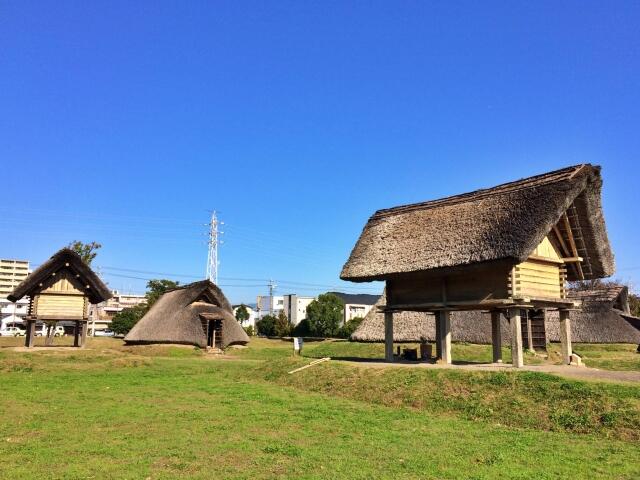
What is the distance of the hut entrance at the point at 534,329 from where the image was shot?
1228 inches

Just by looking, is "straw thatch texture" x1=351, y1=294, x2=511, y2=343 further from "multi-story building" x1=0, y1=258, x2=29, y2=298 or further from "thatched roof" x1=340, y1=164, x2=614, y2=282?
"multi-story building" x1=0, y1=258, x2=29, y2=298

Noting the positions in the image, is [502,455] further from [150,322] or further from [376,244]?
[150,322]

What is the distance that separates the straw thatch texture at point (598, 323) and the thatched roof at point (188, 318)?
21.9 metres

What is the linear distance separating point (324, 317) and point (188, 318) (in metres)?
26.1

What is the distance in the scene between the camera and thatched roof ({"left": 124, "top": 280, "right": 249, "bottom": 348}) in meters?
35.4

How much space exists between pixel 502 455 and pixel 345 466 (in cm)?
256

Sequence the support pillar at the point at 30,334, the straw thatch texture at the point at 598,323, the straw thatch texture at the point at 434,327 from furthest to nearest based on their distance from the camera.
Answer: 1. the straw thatch texture at the point at 598,323
2. the straw thatch texture at the point at 434,327
3. the support pillar at the point at 30,334

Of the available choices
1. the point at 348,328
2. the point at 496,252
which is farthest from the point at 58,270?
the point at 348,328

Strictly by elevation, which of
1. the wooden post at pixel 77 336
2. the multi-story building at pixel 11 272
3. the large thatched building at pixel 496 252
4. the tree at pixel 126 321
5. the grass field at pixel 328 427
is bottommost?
the grass field at pixel 328 427

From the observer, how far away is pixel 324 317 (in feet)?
197

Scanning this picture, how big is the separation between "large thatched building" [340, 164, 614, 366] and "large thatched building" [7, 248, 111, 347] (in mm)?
18135

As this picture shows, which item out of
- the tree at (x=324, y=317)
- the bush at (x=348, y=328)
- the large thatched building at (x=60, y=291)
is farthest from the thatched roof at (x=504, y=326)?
the tree at (x=324, y=317)

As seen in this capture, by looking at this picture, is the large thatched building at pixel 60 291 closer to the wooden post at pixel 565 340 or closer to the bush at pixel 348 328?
the wooden post at pixel 565 340

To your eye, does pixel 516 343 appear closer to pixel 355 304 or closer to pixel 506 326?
pixel 506 326
